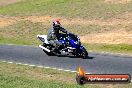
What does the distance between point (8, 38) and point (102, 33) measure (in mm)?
8163

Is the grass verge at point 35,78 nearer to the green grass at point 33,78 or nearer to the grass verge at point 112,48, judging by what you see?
the green grass at point 33,78

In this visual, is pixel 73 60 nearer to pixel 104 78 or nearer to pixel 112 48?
pixel 112 48

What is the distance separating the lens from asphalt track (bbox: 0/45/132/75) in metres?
20.8

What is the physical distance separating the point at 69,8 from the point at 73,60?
25.6 metres

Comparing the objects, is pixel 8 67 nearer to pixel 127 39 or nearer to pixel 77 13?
pixel 127 39

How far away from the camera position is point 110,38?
108ft

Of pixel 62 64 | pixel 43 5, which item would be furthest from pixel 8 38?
pixel 43 5

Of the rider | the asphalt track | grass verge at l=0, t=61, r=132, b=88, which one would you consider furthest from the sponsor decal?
the rider

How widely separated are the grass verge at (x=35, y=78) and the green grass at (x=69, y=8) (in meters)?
22.9

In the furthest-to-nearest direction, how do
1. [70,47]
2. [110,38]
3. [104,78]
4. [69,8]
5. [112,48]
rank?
[69,8]
[110,38]
[112,48]
[70,47]
[104,78]

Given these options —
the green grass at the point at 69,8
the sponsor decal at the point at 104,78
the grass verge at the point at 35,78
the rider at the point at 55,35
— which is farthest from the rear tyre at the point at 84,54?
the green grass at the point at 69,8

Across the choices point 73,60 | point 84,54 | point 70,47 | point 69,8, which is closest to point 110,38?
point 70,47

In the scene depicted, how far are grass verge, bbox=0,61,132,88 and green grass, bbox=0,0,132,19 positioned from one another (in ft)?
75.2

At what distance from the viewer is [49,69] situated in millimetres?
20406
